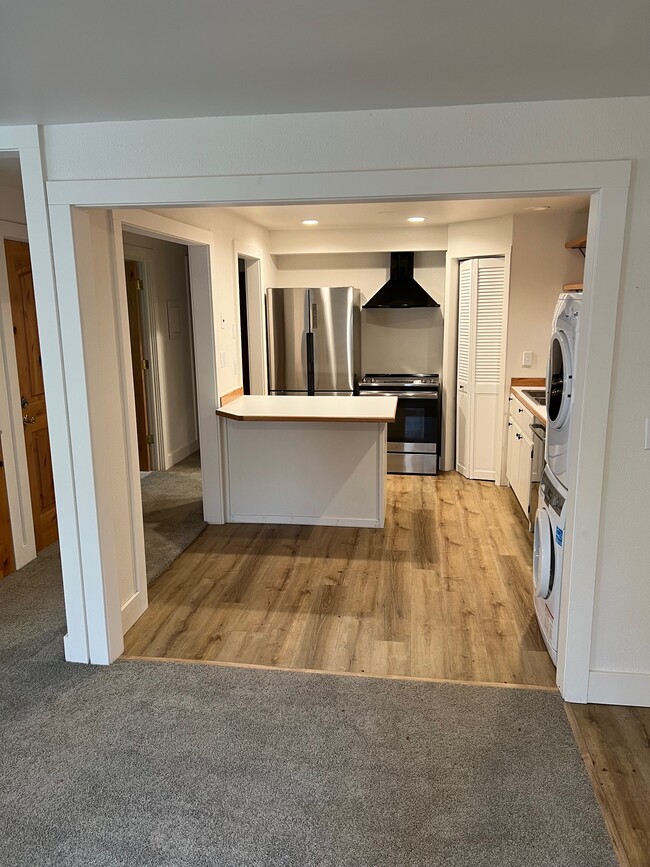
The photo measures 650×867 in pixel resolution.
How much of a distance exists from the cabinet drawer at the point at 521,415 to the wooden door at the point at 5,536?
11.1 ft

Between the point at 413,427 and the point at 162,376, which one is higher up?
the point at 162,376

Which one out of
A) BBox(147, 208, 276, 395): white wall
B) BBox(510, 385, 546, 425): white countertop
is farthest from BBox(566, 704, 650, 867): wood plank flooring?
BBox(147, 208, 276, 395): white wall

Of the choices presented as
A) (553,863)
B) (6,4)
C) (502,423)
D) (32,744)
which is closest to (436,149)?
(6,4)

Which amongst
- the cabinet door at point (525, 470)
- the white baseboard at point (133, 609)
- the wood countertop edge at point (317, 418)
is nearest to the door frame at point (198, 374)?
the white baseboard at point (133, 609)

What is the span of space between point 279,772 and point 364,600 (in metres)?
1.34

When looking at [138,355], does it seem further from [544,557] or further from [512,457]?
[544,557]

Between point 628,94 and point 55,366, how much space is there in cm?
231

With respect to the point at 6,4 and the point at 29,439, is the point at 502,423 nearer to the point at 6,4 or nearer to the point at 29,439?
the point at 29,439

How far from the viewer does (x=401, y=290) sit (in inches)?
234

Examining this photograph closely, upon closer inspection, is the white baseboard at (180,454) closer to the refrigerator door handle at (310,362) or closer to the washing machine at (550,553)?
the refrigerator door handle at (310,362)

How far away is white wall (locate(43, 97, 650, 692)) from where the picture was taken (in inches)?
82.1

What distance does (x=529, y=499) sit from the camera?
4.23 meters

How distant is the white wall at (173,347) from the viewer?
5.88 m

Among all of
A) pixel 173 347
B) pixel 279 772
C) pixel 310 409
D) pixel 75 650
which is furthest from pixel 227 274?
pixel 279 772
